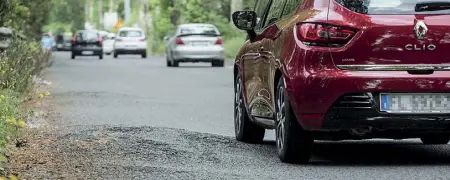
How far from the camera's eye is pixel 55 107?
17.0 m

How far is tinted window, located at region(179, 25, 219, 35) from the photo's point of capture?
40356 millimetres

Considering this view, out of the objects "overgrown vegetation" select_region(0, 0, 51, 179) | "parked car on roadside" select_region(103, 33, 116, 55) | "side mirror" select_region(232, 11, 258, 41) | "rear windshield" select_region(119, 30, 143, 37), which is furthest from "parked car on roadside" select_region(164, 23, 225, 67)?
"parked car on roadside" select_region(103, 33, 116, 55)

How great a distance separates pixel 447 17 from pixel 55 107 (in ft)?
30.5

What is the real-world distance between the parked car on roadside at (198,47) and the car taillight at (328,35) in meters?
31.1

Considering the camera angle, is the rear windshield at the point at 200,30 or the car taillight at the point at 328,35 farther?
the rear windshield at the point at 200,30

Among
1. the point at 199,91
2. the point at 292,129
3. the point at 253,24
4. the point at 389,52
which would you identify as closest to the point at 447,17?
the point at 389,52

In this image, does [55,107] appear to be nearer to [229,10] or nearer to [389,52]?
[389,52]

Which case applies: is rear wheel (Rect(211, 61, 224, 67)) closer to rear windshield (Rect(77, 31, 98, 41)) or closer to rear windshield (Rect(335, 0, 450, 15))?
rear windshield (Rect(77, 31, 98, 41))

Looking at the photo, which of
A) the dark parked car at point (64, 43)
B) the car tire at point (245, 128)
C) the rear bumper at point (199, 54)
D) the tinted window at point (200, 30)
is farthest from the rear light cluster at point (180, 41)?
the dark parked car at point (64, 43)

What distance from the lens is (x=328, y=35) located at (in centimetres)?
855

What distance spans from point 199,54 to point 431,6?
31.4 meters

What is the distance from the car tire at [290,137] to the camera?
29.0ft

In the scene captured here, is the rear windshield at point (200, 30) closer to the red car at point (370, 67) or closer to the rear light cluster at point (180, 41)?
the rear light cluster at point (180, 41)

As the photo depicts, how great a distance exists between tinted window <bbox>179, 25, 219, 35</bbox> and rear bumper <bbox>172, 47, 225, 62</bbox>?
0.72 m
